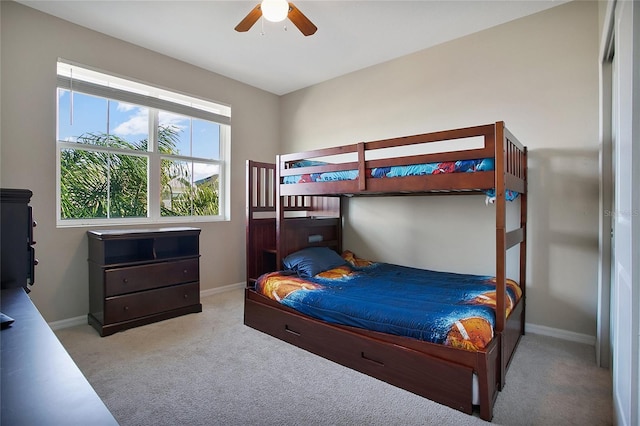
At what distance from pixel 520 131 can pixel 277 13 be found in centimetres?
220

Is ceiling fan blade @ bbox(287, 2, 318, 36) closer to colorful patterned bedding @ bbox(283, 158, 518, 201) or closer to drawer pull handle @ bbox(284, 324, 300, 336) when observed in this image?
colorful patterned bedding @ bbox(283, 158, 518, 201)

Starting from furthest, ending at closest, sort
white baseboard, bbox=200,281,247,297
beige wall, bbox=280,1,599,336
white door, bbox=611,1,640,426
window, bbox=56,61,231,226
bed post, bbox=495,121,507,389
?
white baseboard, bbox=200,281,247,297 → window, bbox=56,61,231,226 → beige wall, bbox=280,1,599,336 → bed post, bbox=495,121,507,389 → white door, bbox=611,1,640,426

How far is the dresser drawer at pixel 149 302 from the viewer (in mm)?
2705

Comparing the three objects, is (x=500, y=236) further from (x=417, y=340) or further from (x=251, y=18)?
(x=251, y=18)

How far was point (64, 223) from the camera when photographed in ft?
9.58

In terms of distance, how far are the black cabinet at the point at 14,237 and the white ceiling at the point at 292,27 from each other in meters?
1.85

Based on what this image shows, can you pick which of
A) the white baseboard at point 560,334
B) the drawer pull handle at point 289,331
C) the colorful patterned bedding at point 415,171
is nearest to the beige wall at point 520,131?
the white baseboard at point 560,334

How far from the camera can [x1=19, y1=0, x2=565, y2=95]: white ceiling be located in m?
2.61

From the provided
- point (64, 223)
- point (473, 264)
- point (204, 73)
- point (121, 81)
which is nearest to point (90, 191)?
point (64, 223)

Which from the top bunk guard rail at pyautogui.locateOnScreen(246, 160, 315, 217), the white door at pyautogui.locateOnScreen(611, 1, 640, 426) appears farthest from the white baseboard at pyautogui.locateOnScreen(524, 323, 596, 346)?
the top bunk guard rail at pyautogui.locateOnScreen(246, 160, 315, 217)

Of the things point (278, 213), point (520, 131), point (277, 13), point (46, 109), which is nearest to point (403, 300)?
point (278, 213)

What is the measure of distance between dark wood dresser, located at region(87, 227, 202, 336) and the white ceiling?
183cm

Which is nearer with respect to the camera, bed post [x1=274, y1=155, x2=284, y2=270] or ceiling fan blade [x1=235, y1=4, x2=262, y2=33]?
ceiling fan blade [x1=235, y1=4, x2=262, y2=33]

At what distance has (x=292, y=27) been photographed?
2.92 m
